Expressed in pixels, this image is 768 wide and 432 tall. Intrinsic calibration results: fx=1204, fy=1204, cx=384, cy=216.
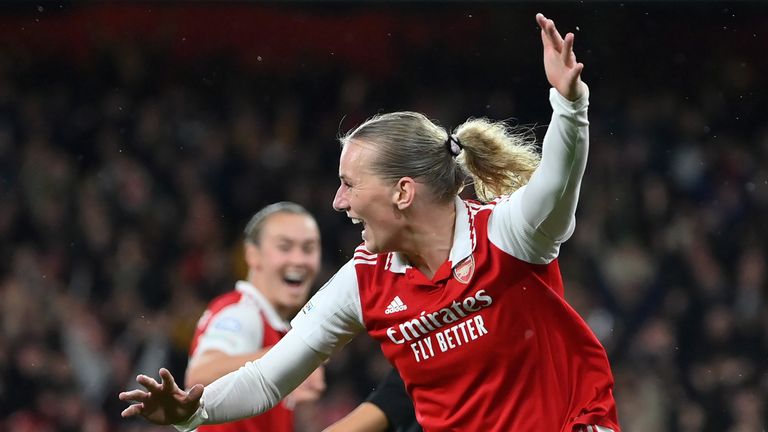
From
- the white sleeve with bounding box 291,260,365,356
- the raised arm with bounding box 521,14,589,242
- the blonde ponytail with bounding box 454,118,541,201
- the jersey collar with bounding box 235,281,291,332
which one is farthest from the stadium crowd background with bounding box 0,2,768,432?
the raised arm with bounding box 521,14,589,242

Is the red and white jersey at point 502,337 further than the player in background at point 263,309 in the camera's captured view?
No

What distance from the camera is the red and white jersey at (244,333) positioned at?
4754 millimetres

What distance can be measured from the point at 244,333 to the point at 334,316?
169 cm

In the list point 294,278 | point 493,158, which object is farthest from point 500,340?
point 294,278

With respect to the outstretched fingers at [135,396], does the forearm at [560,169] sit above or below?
below

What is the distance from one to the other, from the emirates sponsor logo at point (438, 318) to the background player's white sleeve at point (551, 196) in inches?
5.7

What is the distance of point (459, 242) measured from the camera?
121 inches

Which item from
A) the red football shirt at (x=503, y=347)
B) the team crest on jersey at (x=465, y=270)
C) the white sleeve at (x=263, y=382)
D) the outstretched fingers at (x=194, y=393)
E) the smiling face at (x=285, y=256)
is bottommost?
the red football shirt at (x=503, y=347)

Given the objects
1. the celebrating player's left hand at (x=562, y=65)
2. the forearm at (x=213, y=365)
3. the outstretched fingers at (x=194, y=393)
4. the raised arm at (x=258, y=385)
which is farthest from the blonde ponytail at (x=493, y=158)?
the forearm at (x=213, y=365)

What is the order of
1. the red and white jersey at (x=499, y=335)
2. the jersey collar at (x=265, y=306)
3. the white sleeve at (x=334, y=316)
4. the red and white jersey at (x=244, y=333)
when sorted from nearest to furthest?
1. the red and white jersey at (x=499, y=335)
2. the white sleeve at (x=334, y=316)
3. the red and white jersey at (x=244, y=333)
4. the jersey collar at (x=265, y=306)

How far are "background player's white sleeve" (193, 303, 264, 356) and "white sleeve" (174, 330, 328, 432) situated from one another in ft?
4.78

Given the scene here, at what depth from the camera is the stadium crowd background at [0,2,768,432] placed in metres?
8.71

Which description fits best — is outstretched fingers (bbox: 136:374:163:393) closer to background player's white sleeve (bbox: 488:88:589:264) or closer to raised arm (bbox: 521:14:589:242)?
background player's white sleeve (bbox: 488:88:589:264)

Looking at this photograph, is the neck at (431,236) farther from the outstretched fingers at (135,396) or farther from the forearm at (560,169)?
the outstretched fingers at (135,396)
